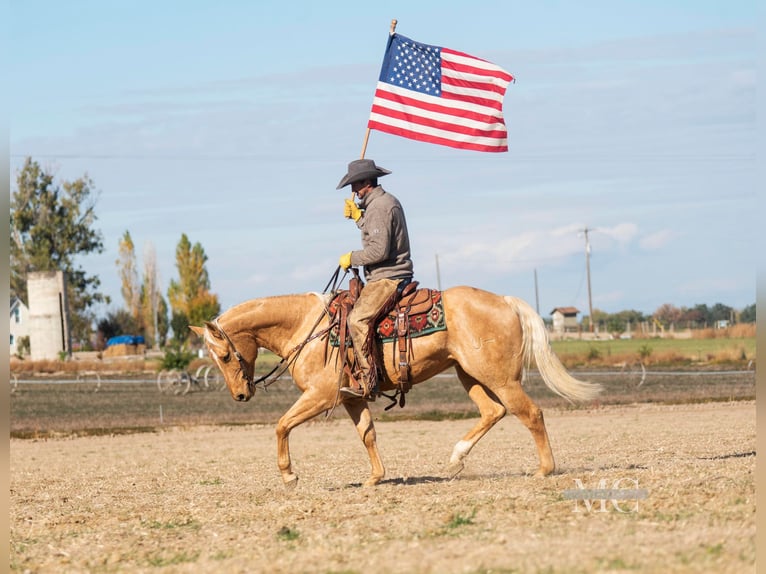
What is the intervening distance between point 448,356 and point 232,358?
2.36m

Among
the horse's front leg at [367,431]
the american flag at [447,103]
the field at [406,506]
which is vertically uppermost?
the american flag at [447,103]

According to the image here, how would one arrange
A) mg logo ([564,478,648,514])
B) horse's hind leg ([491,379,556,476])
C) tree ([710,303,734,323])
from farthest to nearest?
tree ([710,303,734,323]), horse's hind leg ([491,379,556,476]), mg logo ([564,478,648,514])

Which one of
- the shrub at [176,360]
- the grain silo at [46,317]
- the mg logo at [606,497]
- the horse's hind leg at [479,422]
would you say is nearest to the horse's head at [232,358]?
the horse's hind leg at [479,422]

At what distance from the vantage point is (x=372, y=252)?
11.7 meters

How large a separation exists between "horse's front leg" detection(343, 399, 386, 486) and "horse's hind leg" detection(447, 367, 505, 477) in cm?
76

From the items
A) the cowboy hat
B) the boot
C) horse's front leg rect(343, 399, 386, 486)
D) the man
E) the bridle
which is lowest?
horse's front leg rect(343, 399, 386, 486)

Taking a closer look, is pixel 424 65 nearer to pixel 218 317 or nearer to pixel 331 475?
pixel 218 317

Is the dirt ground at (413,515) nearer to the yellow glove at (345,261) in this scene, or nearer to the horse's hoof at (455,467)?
the horse's hoof at (455,467)

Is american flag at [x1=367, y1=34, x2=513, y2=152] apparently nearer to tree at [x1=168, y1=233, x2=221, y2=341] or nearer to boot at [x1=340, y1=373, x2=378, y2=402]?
boot at [x1=340, y1=373, x2=378, y2=402]

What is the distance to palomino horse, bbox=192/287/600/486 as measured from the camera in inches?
462

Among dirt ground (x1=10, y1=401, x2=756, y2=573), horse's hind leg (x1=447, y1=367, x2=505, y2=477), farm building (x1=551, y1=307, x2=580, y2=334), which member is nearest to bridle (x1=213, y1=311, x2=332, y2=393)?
dirt ground (x1=10, y1=401, x2=756, y2=573)

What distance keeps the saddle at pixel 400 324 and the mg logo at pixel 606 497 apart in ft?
8.55

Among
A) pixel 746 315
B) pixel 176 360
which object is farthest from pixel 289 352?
pixel 746 315

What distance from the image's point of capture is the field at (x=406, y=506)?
7.55m
